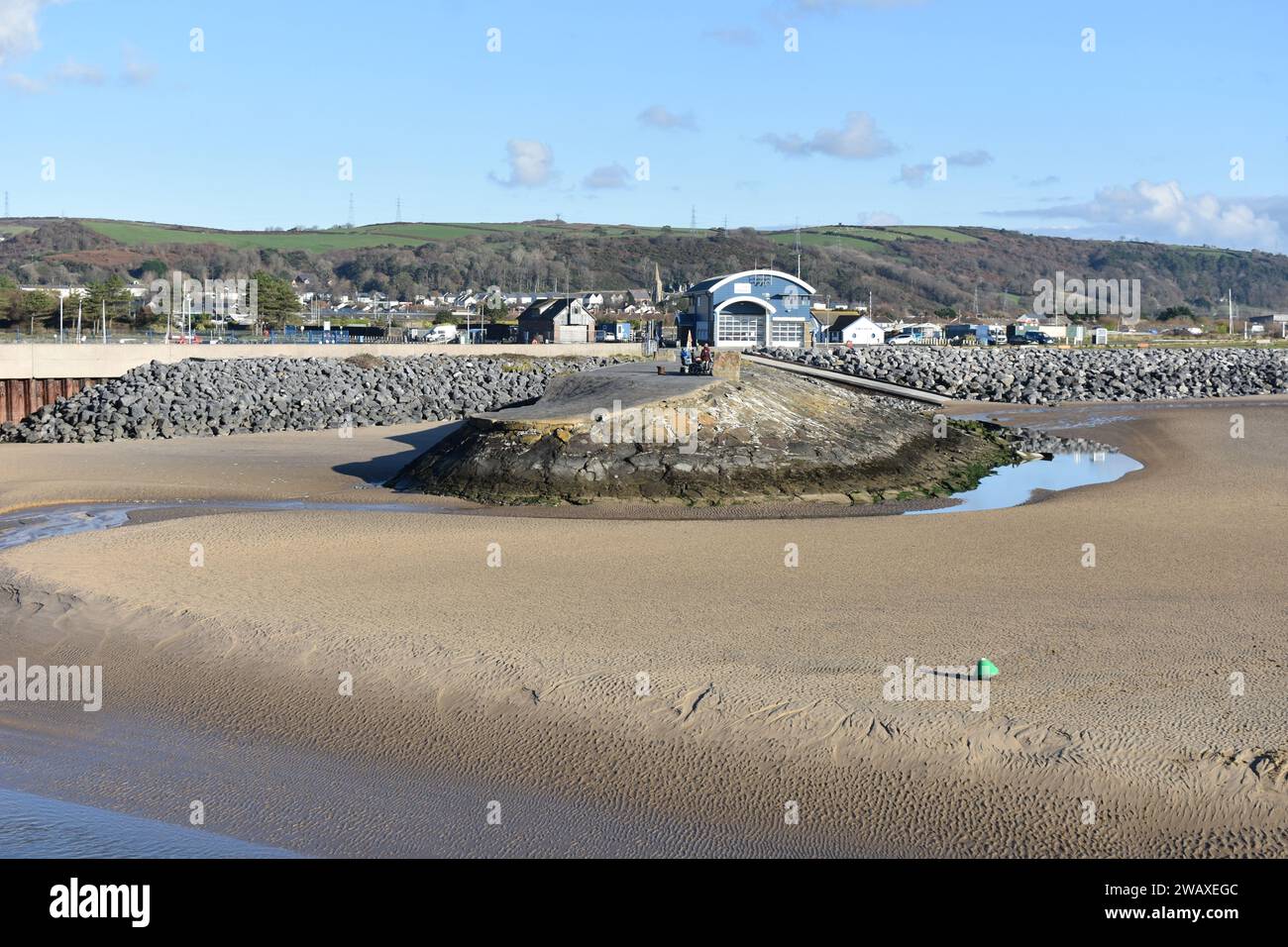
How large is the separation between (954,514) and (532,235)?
169 metres

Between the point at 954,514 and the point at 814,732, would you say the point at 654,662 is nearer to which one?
the point at 814,732

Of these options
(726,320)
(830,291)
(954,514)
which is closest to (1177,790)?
(954,514)

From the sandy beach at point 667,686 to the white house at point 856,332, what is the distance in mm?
64338

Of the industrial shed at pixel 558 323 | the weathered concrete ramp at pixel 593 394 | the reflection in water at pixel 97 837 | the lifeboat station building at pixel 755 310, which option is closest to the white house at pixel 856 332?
the lifeboat station building at pixel 755 310

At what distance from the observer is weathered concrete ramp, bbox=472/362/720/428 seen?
21453 millimetres

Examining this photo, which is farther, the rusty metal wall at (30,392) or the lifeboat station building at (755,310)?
the lifeboat station building at (755,310)

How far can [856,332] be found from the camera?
80188 millimetres

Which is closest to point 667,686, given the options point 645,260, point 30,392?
point 30,392

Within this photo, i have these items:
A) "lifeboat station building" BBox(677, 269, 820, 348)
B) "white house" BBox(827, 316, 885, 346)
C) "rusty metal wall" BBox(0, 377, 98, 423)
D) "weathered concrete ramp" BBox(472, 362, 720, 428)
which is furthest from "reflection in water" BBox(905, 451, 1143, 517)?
"white house" BBox(827, 316, 885, 346)

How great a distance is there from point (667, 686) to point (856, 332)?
239ft

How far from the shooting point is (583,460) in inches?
794

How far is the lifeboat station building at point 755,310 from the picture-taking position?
222 feet

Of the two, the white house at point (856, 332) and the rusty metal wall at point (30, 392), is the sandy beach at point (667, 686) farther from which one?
the white house at point (856, 332)

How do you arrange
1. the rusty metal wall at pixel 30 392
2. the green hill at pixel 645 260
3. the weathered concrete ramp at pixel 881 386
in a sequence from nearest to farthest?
the rusty metal wall at pixel 30 392, the weathered concrete ramp at pixel 881 386, the green hill at pixel 645 260
